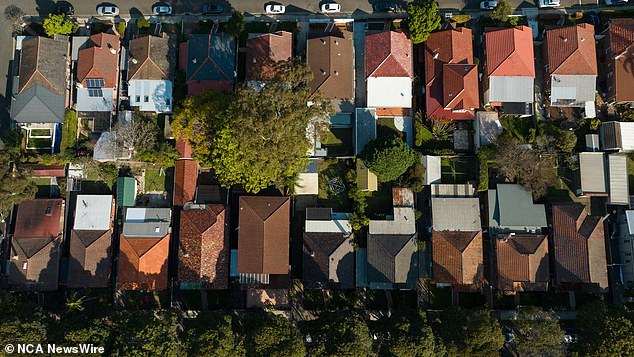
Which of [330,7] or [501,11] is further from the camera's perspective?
[330,7]

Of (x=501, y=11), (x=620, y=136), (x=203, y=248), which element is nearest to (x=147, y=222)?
(x=203, y=248)

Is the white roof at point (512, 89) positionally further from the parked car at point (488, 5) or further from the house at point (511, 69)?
the parked car at point (488, 5)

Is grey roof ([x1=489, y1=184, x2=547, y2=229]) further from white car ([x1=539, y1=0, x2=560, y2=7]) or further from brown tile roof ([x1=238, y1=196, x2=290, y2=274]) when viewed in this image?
brown tile roof ([x1=238, y1=196, x2=290, y2=274])

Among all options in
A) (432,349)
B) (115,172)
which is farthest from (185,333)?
(432,349)

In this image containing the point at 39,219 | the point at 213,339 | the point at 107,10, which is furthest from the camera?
the point at 107,10

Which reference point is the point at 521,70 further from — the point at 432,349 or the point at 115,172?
the point at 115,172

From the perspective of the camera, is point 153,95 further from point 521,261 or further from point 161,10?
point 521,261

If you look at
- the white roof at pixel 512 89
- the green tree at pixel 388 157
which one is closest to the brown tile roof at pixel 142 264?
the green tree at pixel 388 157
